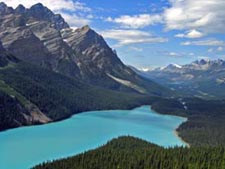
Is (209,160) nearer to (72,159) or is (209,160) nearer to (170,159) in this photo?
(170,159)

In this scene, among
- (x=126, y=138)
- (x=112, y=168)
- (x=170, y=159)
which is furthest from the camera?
(x=126, y=138)

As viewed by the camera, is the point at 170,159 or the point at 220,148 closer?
the point at 170,159

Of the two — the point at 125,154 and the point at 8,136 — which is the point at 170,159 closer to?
the point at 125,154

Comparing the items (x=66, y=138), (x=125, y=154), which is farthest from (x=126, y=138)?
(x=125, y=154)

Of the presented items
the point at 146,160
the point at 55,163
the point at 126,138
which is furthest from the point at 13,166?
the point at 126,138

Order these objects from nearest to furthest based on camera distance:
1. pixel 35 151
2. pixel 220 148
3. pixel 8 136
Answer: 1. pixel 220 148
2. pixel 35 151
3. pixel 8 136

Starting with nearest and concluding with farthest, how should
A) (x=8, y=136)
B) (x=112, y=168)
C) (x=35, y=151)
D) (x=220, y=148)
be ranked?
(x=112, y=168), (x=220, y=148), (x=35, y=151), (x=8, y=136)
